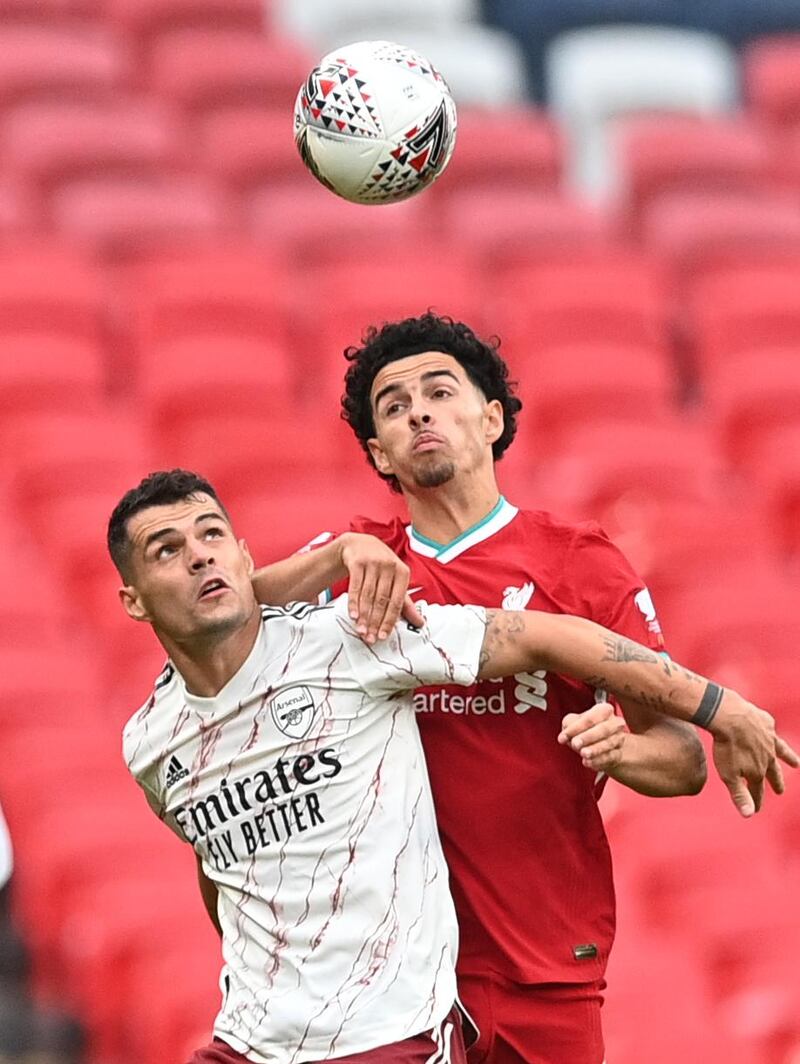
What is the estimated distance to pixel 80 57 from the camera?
12.4m

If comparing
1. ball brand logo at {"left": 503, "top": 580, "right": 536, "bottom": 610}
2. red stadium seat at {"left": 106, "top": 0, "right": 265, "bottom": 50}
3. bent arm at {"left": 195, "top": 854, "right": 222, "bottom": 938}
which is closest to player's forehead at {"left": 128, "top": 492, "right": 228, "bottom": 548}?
ball brand logo at {"left": 503, "top": 580, "right": 536, "bottom": 610}

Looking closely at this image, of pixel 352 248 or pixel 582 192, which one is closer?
pixel 352 248

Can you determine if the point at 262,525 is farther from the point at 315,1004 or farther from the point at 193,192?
the point at 315,1004

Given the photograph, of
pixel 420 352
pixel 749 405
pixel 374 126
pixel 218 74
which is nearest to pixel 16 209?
pixel 218 74

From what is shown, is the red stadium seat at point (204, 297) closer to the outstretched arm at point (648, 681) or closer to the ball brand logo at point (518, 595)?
the ball brand logo at point (518, 595)

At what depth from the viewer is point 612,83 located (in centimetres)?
1308

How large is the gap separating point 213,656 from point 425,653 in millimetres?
466

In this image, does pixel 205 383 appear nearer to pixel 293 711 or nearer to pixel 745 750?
pixel 293 711

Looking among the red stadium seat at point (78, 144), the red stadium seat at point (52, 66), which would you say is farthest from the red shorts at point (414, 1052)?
the red stadium seat at point (52, 66)

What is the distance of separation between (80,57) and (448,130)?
699 cm

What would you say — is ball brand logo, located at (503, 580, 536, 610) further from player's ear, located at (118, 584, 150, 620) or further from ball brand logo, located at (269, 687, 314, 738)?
player's ear, located at (118, 584, 150, 620)

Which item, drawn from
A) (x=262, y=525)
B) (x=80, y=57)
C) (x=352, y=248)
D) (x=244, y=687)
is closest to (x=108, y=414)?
(x=262, y=525)

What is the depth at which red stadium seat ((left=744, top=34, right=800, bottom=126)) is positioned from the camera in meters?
13.7

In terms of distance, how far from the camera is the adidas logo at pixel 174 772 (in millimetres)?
5023
